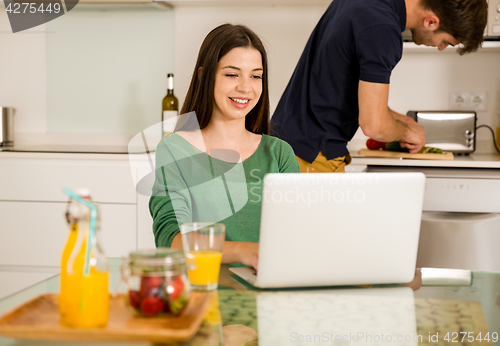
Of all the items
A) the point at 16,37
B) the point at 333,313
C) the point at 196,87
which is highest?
the point at 16,37

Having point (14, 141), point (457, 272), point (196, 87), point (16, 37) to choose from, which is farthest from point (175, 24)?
point (457, 272)

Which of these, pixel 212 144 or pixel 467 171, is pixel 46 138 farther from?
pixel 467 171

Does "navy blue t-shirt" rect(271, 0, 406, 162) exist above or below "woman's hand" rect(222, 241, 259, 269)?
above

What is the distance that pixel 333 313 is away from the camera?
2.24 ft

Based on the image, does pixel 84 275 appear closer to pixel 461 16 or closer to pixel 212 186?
pixel 212 186

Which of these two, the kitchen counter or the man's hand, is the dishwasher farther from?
the man's hand

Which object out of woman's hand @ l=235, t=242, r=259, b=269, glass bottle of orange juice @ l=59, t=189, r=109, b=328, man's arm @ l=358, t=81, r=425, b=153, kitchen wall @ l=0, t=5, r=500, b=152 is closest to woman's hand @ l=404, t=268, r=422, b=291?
woman's hand @ l=235, t=242, r=259, b=269

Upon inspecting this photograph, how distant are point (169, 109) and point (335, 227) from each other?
185 cm

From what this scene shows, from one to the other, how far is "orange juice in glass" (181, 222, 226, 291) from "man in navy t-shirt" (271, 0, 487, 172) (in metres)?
0.94

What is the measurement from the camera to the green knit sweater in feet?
3.58

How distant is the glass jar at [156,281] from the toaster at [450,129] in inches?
76.0

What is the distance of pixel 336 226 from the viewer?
2.39ft

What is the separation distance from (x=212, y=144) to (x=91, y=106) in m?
1.62

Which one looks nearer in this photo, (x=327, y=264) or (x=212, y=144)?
(x=327, y=264)
